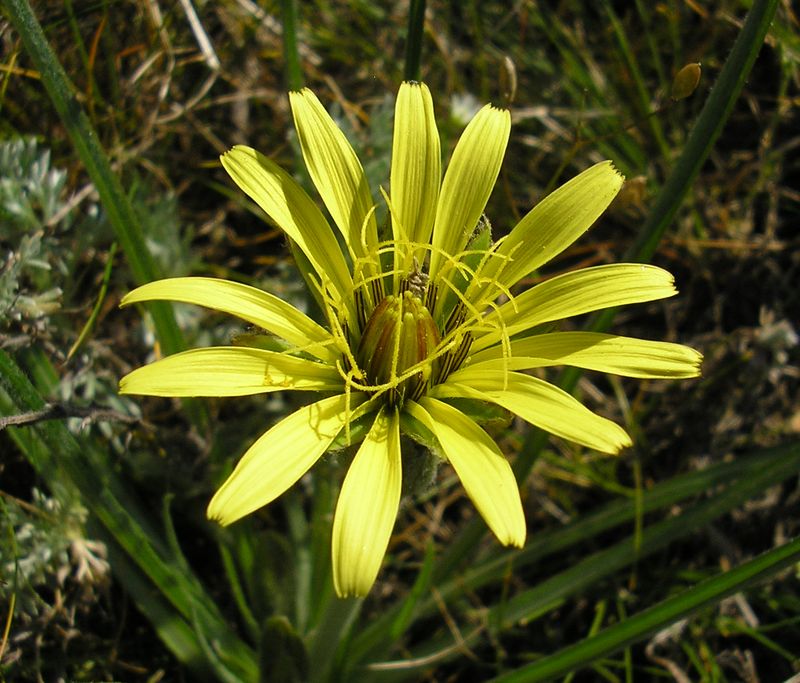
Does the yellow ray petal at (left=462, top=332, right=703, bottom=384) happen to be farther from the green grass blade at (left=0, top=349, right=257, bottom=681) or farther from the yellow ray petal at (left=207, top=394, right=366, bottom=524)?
the green grass blade at (left=0, top=349, right=257, bottom=681)

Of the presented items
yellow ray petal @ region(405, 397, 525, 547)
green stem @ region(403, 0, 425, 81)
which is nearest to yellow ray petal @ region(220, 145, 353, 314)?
yellow ray petal @ region(405, 397, 525, 547)

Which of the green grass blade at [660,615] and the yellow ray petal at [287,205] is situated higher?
the yellow ray petal at [287,205]

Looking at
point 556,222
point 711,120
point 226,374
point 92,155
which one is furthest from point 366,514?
point 711,120

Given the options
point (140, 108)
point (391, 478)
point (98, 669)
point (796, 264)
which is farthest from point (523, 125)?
point (98, 669)

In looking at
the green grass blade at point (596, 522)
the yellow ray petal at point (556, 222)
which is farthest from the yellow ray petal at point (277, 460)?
the green grass blade at point (596, 522)

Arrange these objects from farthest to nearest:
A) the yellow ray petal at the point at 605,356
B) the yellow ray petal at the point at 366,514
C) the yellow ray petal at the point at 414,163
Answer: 1. the yellow ray petal at the point at 414,163
2. the yellow ray petal at the point at 605,356
3. the yellow ray petal at the point at 366,514

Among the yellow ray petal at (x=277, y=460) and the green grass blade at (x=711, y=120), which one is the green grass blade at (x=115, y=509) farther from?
the green grass blade at (x=711, y=120)

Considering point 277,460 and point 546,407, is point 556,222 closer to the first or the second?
point 546,407
